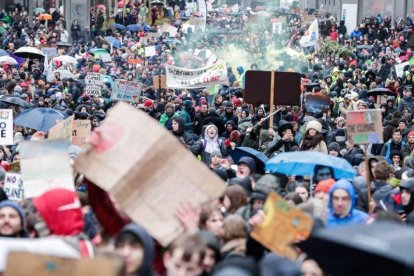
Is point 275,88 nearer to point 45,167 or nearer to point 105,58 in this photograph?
point 45,167

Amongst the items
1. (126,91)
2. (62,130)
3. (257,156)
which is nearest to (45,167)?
(62,130)

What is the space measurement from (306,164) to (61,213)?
4788 mm

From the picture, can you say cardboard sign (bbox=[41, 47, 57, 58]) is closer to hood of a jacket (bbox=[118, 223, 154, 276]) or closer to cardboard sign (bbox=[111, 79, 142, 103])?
cardboard sign (bbox=[111, 79, 142, 103])

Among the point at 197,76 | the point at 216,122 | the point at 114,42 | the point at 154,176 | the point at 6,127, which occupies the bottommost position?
the point at 114,42

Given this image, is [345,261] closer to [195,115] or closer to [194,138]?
[194,138]

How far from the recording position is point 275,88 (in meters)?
18.3

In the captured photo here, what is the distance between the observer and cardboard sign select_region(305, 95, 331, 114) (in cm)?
2141

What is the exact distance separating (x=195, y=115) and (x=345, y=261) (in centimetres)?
1451

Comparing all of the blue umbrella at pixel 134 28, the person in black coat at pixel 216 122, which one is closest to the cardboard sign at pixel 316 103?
the person in black coat at pixel 216 122

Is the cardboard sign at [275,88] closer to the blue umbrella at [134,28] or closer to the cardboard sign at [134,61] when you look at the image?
the cardboard sign at [134,61]

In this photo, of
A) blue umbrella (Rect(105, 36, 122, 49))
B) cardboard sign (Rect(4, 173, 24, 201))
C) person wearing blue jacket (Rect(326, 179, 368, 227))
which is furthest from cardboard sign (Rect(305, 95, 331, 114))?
blue umbrella (Rect(105, 36, 122, 49))

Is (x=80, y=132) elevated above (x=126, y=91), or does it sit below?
above

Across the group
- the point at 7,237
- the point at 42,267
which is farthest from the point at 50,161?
the point at 42,267

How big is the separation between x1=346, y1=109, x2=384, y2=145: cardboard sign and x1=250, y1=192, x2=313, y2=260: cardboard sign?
428 centimetres
